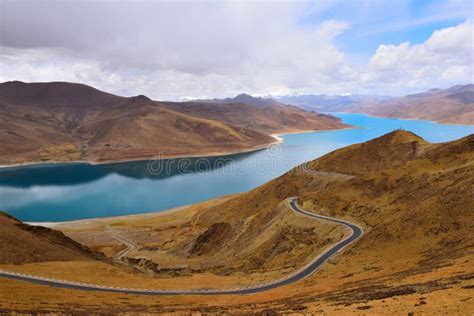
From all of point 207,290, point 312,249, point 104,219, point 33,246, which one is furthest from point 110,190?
point 207,290

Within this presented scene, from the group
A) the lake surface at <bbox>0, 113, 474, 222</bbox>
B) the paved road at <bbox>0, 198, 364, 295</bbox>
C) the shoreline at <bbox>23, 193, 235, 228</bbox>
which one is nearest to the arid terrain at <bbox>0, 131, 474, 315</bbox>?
the paved road at <bbox>0, 198, 364, 295</bbox>

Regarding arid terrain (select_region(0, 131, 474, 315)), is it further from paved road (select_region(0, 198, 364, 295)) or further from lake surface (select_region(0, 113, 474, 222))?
lake surface (select_region(0, 113, 474, 222))

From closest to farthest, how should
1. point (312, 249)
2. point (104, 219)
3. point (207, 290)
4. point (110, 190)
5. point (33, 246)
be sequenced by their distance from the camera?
point (207, 290)
point (33, 246)
point (312, 249)
point (104, 219)
point (110, 190)

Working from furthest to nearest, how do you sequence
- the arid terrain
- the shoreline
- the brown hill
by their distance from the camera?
the shoreline, the brown hill, the arid terrain

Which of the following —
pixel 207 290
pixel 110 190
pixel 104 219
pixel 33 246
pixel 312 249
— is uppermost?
pixel 110 190

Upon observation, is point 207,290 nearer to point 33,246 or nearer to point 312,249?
point 312,249

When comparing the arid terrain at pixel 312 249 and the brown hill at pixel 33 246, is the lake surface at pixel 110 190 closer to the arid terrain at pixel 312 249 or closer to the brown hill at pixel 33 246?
the arid terrain at pixel 312 249

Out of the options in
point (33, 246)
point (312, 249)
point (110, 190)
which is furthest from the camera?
point (110, 190)
